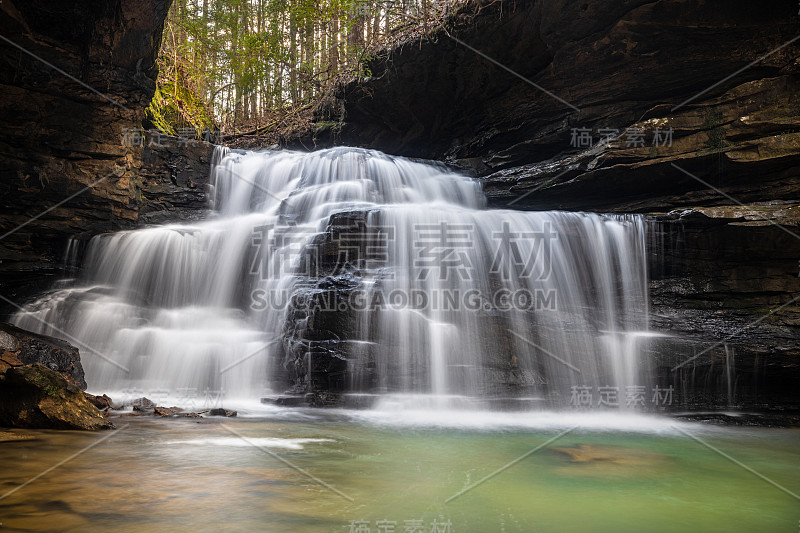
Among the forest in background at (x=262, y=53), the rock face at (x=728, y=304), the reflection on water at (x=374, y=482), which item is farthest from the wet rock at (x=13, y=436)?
the forest in background at (x=262, y=53)

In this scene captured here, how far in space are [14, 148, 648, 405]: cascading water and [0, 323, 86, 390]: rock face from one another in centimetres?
67

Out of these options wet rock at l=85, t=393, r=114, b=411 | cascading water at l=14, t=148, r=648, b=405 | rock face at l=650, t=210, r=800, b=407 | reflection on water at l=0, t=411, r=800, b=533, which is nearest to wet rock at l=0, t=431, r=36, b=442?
reflection on water at l=0, t=411, r=800, b=533

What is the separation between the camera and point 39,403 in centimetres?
376

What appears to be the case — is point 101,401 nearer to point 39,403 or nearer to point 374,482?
point 39,403

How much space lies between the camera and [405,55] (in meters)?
10.4

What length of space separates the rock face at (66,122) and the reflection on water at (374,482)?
5627 mm

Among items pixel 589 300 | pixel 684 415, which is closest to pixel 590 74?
pixel 589 300

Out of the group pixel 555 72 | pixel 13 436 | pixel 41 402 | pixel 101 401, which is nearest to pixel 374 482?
pixel 13 436

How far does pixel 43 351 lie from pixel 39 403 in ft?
5.94

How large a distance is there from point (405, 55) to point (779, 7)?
644 cm

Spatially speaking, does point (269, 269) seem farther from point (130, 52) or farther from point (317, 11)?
point (317, 11)

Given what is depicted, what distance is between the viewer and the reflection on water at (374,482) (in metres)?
2.15

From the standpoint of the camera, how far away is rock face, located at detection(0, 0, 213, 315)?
7.31 metres

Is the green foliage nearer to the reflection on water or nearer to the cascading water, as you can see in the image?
the cascading water
